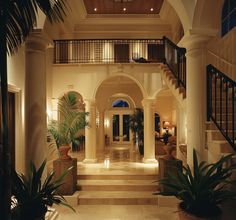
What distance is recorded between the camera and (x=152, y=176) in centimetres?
696

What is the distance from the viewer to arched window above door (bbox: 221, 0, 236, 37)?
6.82 meters

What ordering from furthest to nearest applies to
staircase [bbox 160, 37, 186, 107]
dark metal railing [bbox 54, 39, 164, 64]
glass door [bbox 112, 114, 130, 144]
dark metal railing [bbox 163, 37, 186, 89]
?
glass door [bbox 112, 114, 130, 144]
dark metal railing [bbox 54, 39, 164, 64]
dark metal railing [bbox 163, 37, 186, 89]
staircase [bbox 160, 37, 186, 107]

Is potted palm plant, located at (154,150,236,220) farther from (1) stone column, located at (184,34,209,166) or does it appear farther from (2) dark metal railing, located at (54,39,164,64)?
(2) dark metal railing, located at (54,39,164,64)

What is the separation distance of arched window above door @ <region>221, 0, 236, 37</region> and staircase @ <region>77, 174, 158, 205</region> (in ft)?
15.1

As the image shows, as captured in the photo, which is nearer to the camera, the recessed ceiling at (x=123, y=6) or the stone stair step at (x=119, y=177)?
the stone stair step at (x=119, y=177)

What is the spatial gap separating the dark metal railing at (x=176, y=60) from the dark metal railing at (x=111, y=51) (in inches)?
108

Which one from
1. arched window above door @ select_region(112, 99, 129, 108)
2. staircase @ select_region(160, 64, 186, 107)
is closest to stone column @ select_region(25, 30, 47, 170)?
staircase @ select_region(160, 64, 186, 107)

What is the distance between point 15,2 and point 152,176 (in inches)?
234

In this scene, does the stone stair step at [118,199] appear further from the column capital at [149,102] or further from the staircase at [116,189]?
the column capital at [149,102]

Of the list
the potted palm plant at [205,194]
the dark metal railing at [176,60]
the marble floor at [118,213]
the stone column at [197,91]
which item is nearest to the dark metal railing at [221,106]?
the stone column at [197,91]

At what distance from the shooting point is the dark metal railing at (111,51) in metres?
11.4

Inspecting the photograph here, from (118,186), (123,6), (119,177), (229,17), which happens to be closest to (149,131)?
(119,177)

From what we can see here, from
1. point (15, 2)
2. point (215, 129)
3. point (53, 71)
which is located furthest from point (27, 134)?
point (53, 71)

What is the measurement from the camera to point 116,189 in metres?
6.36
